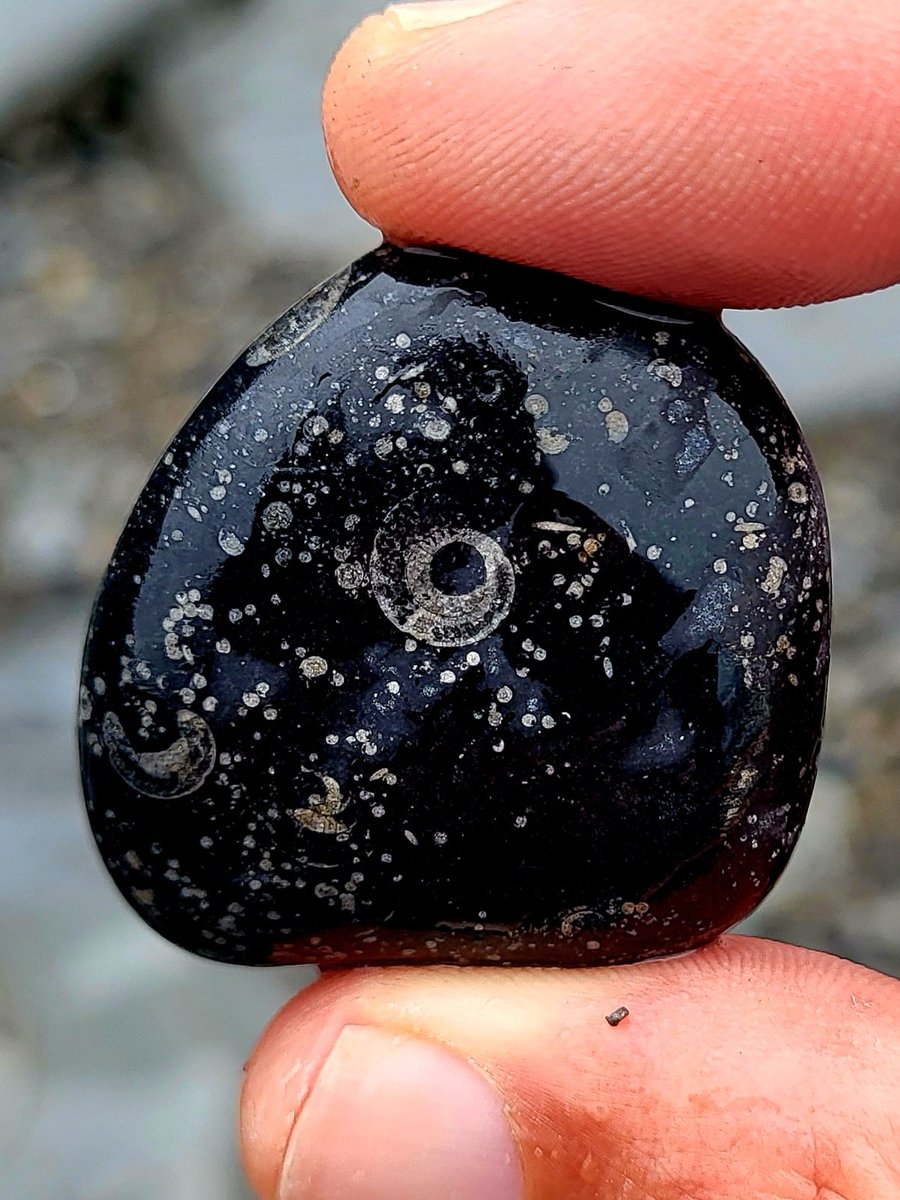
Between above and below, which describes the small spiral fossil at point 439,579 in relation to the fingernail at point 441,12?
below

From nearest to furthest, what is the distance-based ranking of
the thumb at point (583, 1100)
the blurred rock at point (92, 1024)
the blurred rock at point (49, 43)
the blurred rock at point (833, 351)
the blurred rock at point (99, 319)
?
the thumb at point (583, 1100) < the blurred rock at point (92, 1024) < the blurred rock at point (833, 351) < the blurred rock at point (99, 319) < the blurred rock at point (49, 43)

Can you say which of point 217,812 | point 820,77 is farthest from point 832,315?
point 217,812

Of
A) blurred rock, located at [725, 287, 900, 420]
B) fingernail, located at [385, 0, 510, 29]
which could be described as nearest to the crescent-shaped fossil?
fingernail, located at [385, 0, 510, 29]

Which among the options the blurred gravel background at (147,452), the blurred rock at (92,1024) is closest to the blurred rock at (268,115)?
the blurred gravel background at (147,452)

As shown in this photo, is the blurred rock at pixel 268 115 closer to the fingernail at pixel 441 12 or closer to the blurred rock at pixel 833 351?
the blurred rock at pixel 833 351

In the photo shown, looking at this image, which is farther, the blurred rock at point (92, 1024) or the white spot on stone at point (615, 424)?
the blurred rock at point (92, 1024)

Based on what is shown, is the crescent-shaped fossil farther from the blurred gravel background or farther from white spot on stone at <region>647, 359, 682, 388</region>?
the blurred gravel background

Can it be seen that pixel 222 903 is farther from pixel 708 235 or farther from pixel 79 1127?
pixel 79 1127

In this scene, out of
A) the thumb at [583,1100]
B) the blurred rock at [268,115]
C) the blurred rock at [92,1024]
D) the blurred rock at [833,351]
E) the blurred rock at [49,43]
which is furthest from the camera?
the blurred rock at [49,43]

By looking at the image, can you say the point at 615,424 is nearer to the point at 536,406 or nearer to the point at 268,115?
the point at 536,406
